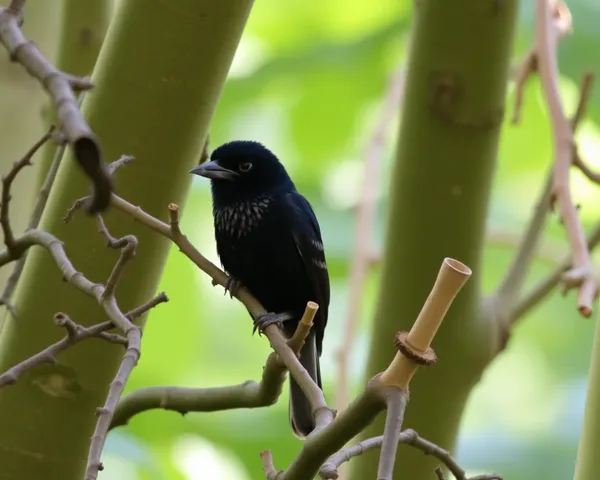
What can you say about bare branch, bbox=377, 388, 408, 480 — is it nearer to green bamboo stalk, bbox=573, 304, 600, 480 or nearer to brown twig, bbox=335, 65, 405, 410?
green bamboo stalk, bbox=573, 304, 600, 480

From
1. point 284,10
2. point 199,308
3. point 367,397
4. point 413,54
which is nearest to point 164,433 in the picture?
point 199,308

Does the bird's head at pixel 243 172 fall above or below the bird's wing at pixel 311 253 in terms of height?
above

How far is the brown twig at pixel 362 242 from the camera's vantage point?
2.53 m

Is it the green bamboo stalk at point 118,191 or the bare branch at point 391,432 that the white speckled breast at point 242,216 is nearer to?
the green bamboo stalk at point 118,191

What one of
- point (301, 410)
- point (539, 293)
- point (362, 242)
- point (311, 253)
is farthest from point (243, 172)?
point (539, 293)

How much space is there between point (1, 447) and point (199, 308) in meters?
Result: 1.99

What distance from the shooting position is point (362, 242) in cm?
270

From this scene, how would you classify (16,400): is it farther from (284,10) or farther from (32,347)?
(284,10)

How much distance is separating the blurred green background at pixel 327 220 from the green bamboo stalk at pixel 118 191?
146 cm

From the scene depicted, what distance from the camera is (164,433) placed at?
10.6 feet

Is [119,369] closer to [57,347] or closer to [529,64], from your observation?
[57,347]

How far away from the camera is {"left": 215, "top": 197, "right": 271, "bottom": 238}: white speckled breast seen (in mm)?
2420

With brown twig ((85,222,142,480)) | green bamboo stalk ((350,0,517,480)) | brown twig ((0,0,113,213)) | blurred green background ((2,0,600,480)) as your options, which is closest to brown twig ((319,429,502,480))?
brown twig ((85,222,142,480))

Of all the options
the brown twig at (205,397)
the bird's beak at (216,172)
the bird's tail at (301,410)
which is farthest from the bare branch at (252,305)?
the bird's beak at (216,172)
